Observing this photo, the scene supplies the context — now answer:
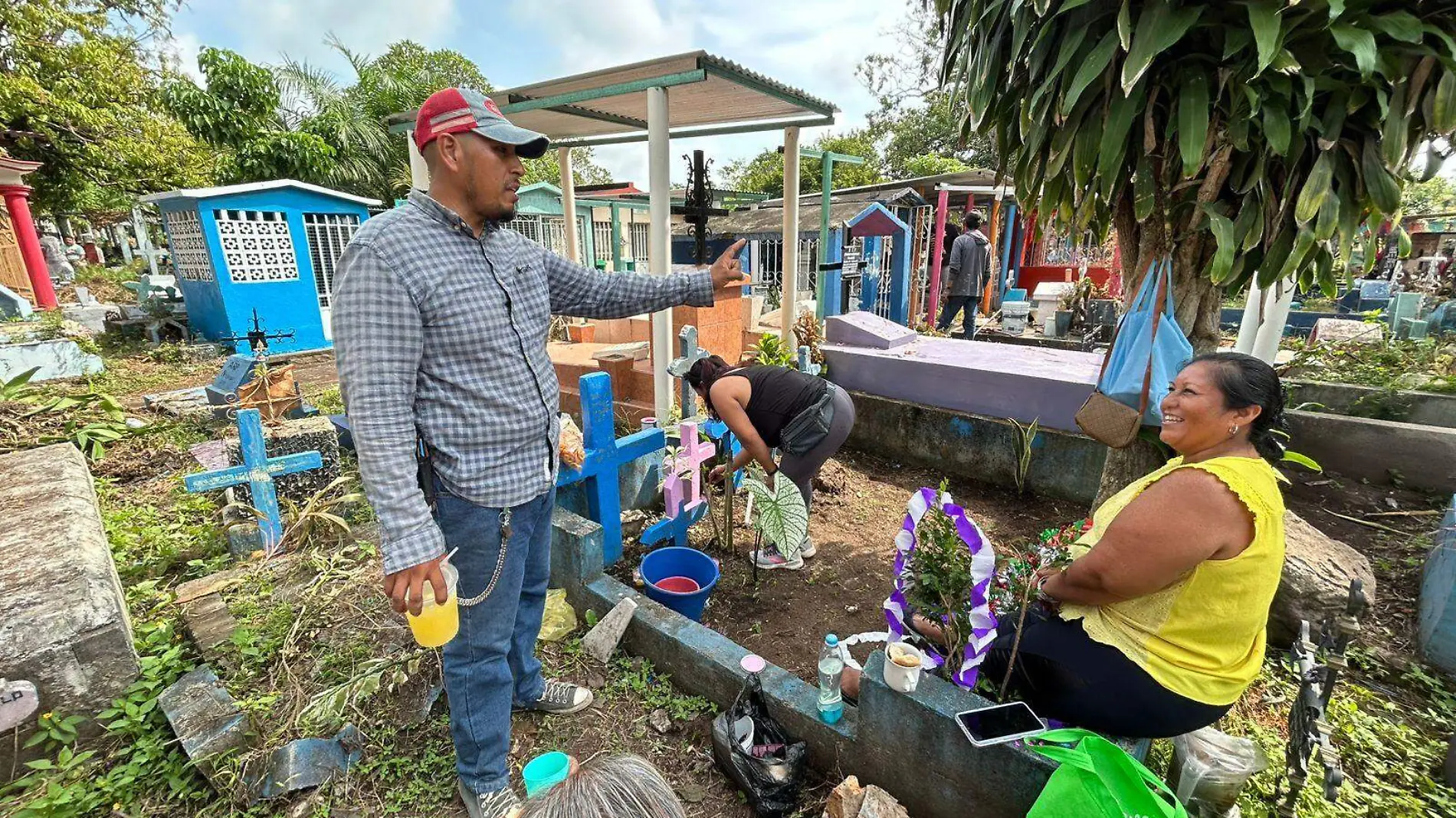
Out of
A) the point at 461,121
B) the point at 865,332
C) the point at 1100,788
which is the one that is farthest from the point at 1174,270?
the point at 461,121

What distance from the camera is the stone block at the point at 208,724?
78.2 inches

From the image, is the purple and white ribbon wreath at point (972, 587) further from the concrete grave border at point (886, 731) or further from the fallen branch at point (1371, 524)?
the fallen branch at point (1371, 524)

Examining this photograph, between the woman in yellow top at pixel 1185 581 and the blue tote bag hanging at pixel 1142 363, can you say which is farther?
the blue tote bag hanging at pixel 1142 363

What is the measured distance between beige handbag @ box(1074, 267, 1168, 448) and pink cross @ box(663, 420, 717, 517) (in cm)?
197

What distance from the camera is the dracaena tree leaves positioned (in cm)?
208

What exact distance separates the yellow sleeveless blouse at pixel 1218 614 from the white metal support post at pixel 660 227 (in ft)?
10.9

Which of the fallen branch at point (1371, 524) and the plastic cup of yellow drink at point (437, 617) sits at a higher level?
the plastic cup of yellow drink at point (437, 617)

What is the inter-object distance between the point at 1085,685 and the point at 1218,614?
415 mm

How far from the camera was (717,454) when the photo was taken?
13.8 ft

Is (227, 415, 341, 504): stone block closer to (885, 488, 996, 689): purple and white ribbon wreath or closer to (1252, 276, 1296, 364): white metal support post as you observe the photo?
(885, 488, 996, 689): purple and white ribbon wreath

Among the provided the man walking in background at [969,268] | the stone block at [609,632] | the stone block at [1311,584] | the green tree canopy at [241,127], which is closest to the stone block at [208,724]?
the stone block at [609,632]

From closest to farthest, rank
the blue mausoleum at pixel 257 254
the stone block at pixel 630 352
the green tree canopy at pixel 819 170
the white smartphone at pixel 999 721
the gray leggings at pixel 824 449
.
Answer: the white smartphone at pixel 999 721
the gray leggings at pixel 824 449
the stone block at pixel 630 352
the blue mausoleum at pixel 257 254
the green tree canopy at pixel 819 170

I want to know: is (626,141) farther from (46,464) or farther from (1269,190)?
(1269,190)

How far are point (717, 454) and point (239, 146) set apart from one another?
18.2 metres
